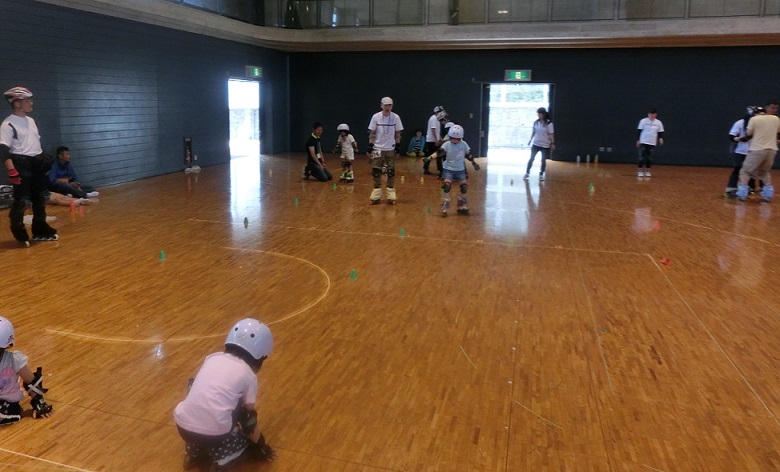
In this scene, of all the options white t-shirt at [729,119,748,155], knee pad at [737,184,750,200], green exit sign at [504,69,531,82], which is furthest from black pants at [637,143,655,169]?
green exit sign at [504,69,531,82]

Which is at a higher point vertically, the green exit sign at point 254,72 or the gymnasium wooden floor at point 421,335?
the green exit sign at point 254,72

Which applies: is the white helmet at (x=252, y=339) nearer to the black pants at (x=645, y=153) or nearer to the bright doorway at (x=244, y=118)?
the black pants at (x=645, y=153)

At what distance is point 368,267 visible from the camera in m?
7.06

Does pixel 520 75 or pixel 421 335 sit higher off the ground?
pixel 520 75

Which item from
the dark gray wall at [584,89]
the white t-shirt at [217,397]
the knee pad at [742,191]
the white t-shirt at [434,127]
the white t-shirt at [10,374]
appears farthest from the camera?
the dark gray wall at [584,89]

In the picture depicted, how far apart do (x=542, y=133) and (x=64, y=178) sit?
9.96 metres

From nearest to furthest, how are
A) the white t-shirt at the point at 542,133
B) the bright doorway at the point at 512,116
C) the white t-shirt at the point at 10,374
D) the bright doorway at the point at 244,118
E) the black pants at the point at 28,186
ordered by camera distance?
the white t-shirt at the point at 10,374 → the black pants at the point at 28,186 → the white t-shirt at the point at 542,133 → the bright doorway at the point at 244,118 → the bright doorway at the point at 512,116

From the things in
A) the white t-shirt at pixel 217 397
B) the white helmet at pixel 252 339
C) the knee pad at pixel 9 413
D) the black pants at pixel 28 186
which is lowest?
the knee pad at pixel 9 413

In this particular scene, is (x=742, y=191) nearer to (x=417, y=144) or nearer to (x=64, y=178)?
(x=417, y=144)

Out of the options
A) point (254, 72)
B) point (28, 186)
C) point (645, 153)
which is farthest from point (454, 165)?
point (254, 72)

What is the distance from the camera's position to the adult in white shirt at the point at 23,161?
24.0 ft

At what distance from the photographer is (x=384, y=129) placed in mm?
10844

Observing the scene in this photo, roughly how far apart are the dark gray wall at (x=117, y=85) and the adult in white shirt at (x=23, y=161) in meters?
4.34

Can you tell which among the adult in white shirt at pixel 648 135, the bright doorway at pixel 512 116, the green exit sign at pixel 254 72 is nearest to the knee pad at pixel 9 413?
the adult in white shirt at pixel 648 135
